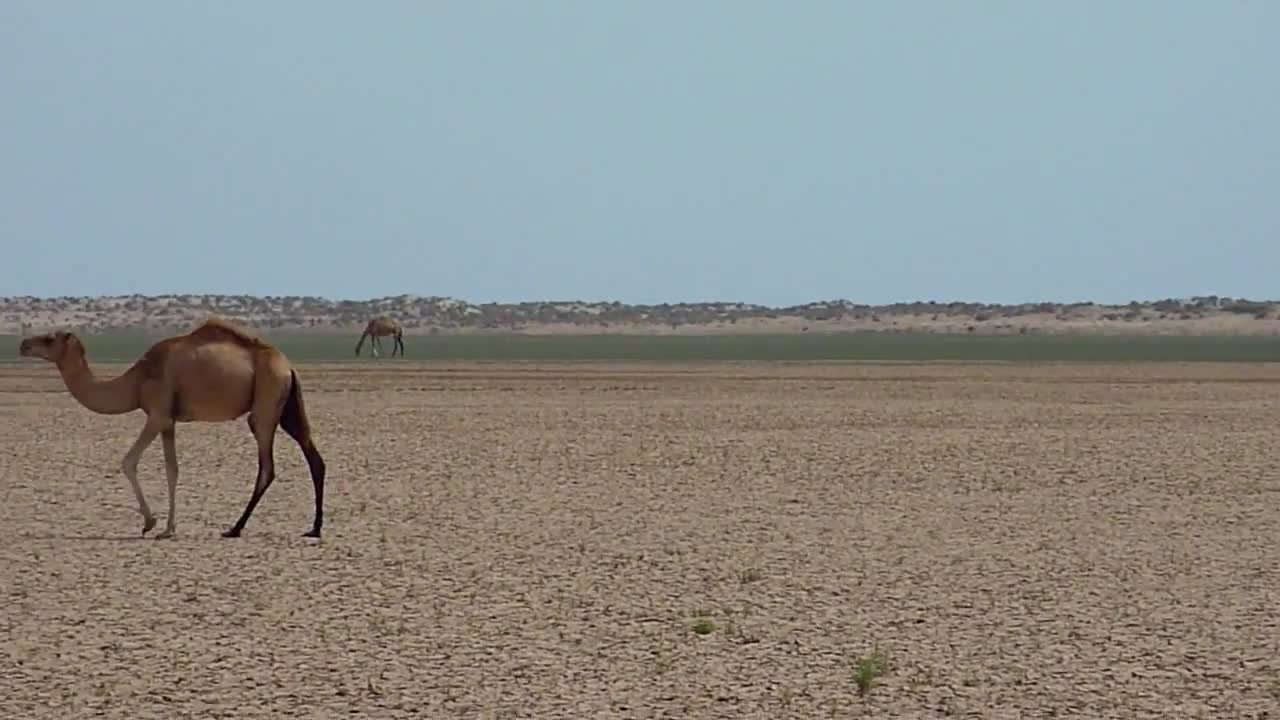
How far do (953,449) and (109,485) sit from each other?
9.29 m

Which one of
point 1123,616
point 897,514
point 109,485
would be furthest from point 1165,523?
point 109,485

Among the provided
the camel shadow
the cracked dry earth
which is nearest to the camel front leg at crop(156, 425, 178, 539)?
the camel shadow

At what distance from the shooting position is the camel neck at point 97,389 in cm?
1716

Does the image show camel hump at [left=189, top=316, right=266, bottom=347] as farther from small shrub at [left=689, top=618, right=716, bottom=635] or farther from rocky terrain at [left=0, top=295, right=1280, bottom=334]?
rocky terrain at [left=0, top=295, right=1280, bottom=334]

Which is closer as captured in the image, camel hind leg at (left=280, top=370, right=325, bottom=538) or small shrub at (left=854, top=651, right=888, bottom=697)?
small shrub at (left=854, top=651, right=888, bottom=697)

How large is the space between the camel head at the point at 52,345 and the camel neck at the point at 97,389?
6 cm

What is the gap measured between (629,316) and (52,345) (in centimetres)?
11415

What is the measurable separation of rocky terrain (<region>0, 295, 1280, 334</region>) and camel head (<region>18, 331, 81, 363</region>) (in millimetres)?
87785

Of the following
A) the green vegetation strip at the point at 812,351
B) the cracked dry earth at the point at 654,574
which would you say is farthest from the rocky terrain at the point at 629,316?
the cracked dry earth at the point at 654,574

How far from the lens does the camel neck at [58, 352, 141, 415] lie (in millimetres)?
17156

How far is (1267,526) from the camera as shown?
17.5 m

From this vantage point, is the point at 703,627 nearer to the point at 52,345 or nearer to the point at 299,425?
the point at 299,425

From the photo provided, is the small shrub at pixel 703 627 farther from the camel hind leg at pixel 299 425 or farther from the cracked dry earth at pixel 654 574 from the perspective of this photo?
the camel hind leg at pixel 299 425

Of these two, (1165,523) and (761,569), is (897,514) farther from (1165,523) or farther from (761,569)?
(761,569)
